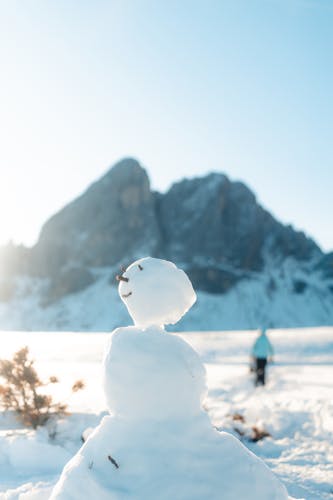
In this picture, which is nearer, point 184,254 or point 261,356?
point 261,356

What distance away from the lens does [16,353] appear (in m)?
6.07

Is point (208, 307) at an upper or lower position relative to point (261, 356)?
upper

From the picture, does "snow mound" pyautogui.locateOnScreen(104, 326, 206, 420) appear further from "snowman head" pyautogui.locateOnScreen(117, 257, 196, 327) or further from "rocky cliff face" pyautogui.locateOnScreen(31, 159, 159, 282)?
"rocky cliff face" pyautogui.locateOnScreen(31, 159, 159, 282)

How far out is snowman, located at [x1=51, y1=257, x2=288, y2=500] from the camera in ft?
8.70

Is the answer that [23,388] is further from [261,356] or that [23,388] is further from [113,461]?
[261,356]

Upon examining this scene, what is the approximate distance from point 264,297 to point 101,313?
35.5 m

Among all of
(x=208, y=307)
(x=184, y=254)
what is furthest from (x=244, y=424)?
(x=184, y=254)

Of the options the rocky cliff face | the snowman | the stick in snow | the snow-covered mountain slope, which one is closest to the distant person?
the snowman

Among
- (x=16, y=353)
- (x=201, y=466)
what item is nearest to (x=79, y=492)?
(x=201, y=466)

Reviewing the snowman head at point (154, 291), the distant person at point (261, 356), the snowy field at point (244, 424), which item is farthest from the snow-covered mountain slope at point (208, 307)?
the snowman head at point (154, 291)

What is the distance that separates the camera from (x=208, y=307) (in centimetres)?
8600

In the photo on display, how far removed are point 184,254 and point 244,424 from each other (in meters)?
87.6

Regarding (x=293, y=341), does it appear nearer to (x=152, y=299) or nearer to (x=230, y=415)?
(x=230, y=415)

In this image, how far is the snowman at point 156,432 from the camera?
2650 millimetres
